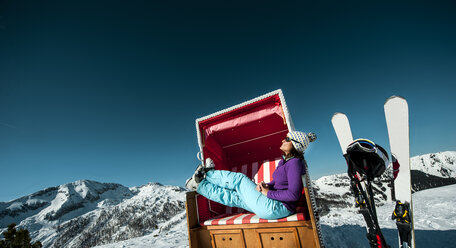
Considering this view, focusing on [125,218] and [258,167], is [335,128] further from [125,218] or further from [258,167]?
[125,218]

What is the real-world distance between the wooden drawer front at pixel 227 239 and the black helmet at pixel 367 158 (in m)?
1.97

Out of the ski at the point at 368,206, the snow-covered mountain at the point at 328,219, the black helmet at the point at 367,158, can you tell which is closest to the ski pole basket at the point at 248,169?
the ski at the point at 368,206

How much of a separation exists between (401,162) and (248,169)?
3.43 meters

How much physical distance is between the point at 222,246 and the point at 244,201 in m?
0.92

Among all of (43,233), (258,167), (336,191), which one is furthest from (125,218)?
(258,167)

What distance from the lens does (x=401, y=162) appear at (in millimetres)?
2748

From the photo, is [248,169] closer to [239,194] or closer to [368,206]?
[239,194]

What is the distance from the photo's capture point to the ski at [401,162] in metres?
2.27

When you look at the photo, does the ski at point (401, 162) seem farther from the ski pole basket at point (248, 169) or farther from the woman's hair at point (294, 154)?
the woman's hair at point (294, 154)

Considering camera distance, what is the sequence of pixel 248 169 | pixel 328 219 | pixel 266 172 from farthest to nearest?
pixel 328 219
pixel 248 169
pixel 266 172

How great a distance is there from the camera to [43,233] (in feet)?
537

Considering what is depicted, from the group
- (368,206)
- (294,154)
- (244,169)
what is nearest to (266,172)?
(244,169)

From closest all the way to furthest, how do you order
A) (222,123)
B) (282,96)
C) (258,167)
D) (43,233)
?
(282,96) < (222,123) < (258,167) < (43,233)

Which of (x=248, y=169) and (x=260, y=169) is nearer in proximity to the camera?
(x=260, y=169)
